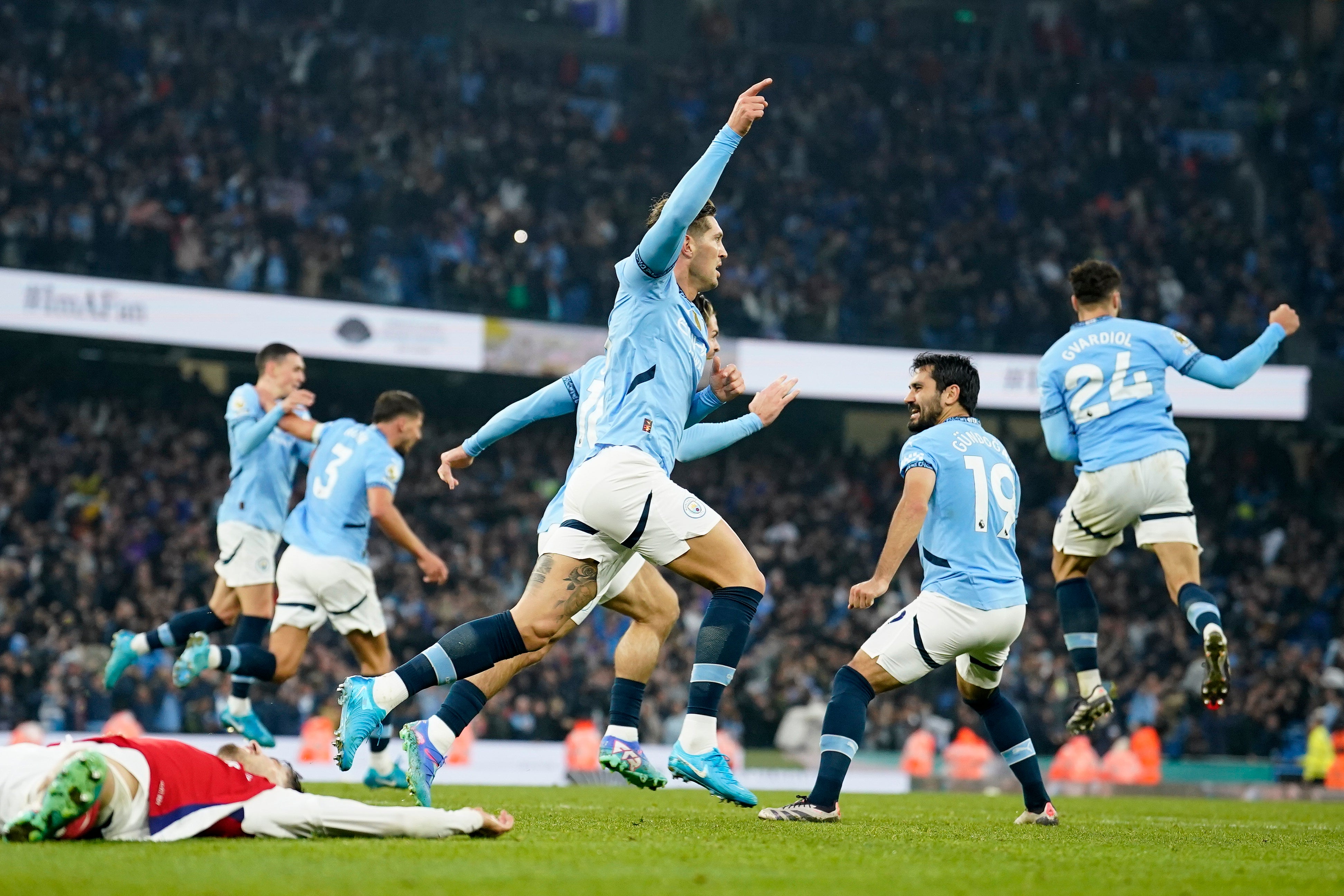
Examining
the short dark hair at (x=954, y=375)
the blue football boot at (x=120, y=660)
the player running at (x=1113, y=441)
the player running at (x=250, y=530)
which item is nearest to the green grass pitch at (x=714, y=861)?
the player running at (x=1113, y=441)

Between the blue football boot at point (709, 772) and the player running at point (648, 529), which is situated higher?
the player running at point (648, 529)

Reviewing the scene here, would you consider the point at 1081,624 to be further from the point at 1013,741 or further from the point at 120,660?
the point at 120,660

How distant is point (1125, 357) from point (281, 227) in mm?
16758

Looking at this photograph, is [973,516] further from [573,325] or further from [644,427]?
[573,325]

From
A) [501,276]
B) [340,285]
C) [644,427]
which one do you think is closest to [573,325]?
[501,276]

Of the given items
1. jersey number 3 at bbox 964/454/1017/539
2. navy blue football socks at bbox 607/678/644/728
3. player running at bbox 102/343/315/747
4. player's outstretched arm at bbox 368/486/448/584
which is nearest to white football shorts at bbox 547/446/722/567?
navy blue football socks at bbox 607/678/644/728

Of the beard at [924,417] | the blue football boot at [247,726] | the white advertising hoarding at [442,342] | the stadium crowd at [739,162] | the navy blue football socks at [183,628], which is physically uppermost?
the stadium crowd at [739,162]

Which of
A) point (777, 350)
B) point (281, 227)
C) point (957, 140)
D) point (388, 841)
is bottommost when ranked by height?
point (388, 841)

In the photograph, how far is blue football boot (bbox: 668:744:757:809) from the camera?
18.2 feet

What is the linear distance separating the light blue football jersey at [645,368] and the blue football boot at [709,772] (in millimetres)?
1191

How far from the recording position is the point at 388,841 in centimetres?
475

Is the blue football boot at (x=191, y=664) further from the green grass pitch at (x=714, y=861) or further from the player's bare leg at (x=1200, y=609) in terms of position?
the player's bare leg at (x=1200, y=609)

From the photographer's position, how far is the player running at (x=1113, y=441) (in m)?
7.46

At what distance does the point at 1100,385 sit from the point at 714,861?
13.9 feet
